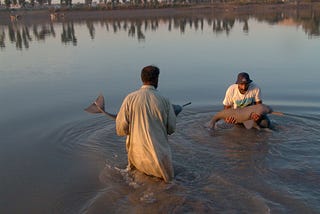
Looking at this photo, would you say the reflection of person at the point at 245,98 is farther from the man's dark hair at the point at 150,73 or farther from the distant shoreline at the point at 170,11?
the distant shoreline at the point at 170,11

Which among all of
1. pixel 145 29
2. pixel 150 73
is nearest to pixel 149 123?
pixel 150 73

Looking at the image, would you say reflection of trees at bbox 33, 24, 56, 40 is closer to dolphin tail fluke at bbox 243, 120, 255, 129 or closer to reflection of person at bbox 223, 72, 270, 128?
reflection of person at bbox 223, 72, 270, 128

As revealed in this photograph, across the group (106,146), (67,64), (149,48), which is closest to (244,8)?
(149,48)

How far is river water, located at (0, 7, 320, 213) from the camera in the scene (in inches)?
230

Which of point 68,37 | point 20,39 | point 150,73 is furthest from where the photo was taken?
point 68,37

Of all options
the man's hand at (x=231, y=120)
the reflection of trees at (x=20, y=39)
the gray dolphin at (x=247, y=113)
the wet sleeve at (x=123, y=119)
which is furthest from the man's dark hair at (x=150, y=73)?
the reflection of trees at (x=20, y=39)

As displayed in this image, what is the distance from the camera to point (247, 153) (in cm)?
756

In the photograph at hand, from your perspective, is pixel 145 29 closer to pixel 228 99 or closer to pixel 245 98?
pixel 228 99

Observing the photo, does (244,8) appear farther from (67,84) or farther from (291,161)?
(291,161)

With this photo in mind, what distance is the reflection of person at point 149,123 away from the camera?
18.2 ft

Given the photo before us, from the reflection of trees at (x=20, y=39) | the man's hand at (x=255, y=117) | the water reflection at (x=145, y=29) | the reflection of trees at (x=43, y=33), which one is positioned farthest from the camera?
the reflection of trees at (x=43, y=33)

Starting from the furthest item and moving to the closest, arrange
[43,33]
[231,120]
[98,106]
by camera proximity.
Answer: [43,33] → [231,120] → [98,106]

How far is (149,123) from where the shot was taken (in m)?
5.62

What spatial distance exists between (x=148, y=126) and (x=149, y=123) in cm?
4
